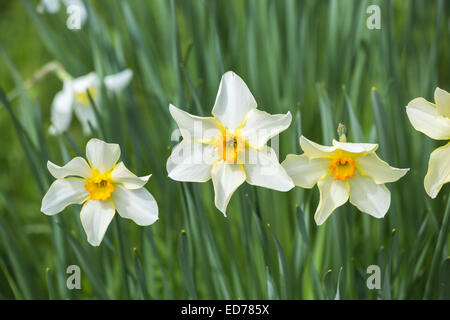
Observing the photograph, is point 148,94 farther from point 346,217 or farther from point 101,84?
point 346,217

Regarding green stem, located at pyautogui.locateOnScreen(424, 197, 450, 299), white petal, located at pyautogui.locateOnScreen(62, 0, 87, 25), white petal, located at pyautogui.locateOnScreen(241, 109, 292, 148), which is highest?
white petal, located at pyautogui.locateOnScreen(62, 0, 87, 25)

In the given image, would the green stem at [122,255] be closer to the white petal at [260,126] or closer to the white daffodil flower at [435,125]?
the white petal at [260,126]

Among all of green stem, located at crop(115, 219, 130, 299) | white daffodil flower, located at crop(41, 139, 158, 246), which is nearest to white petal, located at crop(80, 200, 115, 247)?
white daffodil flower, located at crop(41, 139, 158, 246)

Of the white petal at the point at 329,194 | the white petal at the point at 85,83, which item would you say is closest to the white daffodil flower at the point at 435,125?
the white petal at the point at 329,194

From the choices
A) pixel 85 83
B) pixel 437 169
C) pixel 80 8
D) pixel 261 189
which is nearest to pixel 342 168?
pixel 437 169

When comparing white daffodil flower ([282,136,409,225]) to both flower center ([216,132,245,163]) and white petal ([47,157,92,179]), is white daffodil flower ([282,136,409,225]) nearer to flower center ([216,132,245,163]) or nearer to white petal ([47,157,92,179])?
flower center ([216,132,245,163])

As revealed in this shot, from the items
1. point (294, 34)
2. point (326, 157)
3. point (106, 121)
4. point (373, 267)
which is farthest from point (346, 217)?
point (106, 121)
